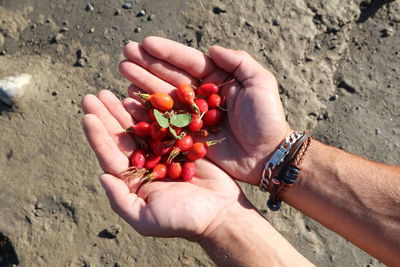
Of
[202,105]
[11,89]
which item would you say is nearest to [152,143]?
[202,105]

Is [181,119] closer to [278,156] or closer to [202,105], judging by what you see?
[202,105]

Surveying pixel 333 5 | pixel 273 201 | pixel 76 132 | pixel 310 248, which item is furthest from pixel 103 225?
pixel 333 5

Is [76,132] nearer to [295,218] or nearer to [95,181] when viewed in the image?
[95,181]

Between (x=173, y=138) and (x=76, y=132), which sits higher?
(x=173, y=138)

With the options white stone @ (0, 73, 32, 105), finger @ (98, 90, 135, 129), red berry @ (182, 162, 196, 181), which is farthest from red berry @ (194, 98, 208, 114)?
white stone @ (0, 73, 32, 105)

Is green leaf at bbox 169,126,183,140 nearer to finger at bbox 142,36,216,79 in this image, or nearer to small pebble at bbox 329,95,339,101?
finger at bbox 142,36,216,79

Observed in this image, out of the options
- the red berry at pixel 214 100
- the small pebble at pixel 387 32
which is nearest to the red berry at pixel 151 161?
the red berry at pixel 214 100

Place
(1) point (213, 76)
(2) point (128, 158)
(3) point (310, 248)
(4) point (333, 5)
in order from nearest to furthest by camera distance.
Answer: (2) point (128, 158) < (1) point (213, 76) < (3) point (310, 248) < (4) point (333, 5)
